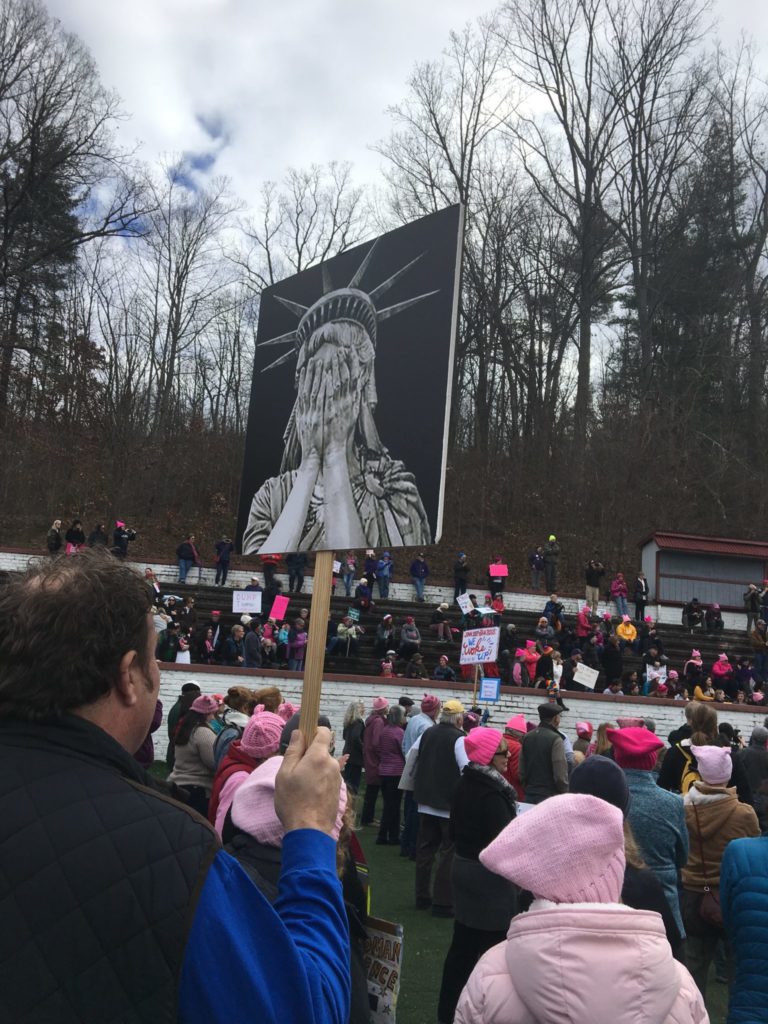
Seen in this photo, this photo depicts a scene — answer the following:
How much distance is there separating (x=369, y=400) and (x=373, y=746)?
336 inches

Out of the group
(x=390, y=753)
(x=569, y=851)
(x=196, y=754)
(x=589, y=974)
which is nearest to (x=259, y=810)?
(x=569, y=851)

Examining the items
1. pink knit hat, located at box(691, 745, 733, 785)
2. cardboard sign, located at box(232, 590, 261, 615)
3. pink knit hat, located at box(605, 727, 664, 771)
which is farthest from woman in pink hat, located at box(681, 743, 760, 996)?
cardboard sign, located at box(232, 590, 261, 615)

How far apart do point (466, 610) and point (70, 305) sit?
88.0ft

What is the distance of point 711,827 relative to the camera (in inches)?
220

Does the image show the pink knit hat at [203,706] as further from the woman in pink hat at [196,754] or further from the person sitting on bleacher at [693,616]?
the person sitting on bleacher at [693,616]

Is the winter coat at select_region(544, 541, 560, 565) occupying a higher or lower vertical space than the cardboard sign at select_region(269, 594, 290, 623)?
higher

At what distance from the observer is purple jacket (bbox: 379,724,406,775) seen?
1152cm

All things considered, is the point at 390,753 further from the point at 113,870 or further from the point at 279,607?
the point at 113,870

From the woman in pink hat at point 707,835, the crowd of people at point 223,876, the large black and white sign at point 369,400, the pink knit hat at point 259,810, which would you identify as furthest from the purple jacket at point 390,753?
the pink knit hat at point 259,810

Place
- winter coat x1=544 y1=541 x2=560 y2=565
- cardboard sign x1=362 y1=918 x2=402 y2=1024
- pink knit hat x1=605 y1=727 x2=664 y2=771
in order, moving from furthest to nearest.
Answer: winter coat x1=544 y1=541 x2=560 y2=565 < pink knit hat x1=605 y1=727 x2=664 y2=771 < cardboard sign x1=362 y1=918 x2=402 y2=1024

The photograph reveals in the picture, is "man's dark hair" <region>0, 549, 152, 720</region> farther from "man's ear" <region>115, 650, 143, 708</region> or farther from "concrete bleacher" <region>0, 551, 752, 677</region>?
"concrete bleacher" <region>0, 551, 752, 677</region>

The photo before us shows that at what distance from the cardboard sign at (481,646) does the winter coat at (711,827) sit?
10204mm

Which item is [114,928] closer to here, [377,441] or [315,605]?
[315,605]

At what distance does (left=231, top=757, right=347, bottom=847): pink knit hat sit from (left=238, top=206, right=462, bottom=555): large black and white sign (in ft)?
2.72
